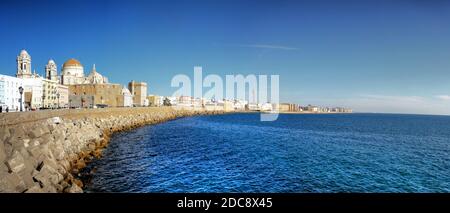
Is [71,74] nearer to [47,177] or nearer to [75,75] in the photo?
[75,75]

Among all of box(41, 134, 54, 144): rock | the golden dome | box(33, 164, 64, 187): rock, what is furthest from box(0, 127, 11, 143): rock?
the golden dome

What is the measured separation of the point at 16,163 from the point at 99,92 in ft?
251

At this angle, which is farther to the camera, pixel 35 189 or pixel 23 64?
pixel 23 64

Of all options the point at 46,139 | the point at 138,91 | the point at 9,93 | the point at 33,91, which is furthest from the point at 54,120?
the point at 138,91

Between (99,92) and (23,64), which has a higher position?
(23,64)

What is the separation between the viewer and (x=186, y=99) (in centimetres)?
17188

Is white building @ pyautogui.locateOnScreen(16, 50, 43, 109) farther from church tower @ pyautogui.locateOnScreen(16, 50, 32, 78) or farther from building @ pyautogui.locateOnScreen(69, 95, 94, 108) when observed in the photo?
building @ pyautogui.locateOnScreen(69, 95, 94, 108)

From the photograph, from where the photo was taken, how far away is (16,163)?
39.5ft

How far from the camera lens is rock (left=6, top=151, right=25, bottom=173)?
11.7 m

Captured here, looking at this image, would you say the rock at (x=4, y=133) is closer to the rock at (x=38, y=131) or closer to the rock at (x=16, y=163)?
the rock at (x=38, y=131)

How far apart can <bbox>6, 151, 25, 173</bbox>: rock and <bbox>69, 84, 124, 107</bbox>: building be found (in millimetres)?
73569

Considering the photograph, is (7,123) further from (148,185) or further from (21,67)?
(21,67)
